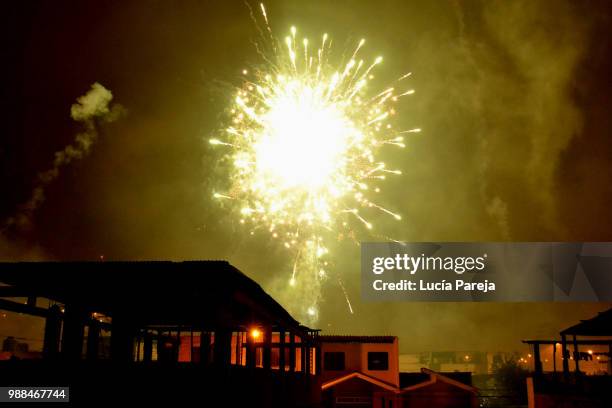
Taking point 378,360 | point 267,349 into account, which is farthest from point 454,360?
point 267,349

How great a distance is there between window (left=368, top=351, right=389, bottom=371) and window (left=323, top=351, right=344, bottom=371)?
1.75m

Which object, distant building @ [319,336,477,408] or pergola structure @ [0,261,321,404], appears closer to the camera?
pergola structure @ [0,261,321,404]

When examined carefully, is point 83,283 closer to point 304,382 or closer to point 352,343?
point 304,382

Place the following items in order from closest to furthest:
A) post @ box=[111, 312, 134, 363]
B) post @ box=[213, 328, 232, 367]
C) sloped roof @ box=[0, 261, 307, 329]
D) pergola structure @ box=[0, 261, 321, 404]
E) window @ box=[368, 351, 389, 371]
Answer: sloped roof @ box=[0, 261, 307, 329] → pergola structure @ box=[0, 261, 321, 404] → post @ box=[213, 328, 232, 367] → post @ box=[111, 312, 134, 363] → window @ box=[368, 351, 389, 371]

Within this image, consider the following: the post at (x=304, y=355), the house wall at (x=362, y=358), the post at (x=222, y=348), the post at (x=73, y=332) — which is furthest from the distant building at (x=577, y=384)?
the post at (x=73, y=332)

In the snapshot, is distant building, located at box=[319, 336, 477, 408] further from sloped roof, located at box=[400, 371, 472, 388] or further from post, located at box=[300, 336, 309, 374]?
post, located at box=[300, 336, 309, 374]

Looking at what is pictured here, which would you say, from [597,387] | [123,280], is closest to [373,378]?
[597,387]

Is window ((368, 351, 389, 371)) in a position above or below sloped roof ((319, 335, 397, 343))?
below

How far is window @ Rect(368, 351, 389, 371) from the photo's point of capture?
3478 cm

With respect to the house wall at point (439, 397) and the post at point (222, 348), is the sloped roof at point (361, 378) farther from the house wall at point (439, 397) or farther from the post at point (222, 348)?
the post at point (222, 348)

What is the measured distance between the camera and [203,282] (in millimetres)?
10422

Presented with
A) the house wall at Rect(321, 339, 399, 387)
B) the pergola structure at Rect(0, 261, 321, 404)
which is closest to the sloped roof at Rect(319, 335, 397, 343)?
the house wall at Rect(321, 339, 399, 387)

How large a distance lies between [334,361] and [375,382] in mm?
3111

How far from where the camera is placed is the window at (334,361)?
115ft
